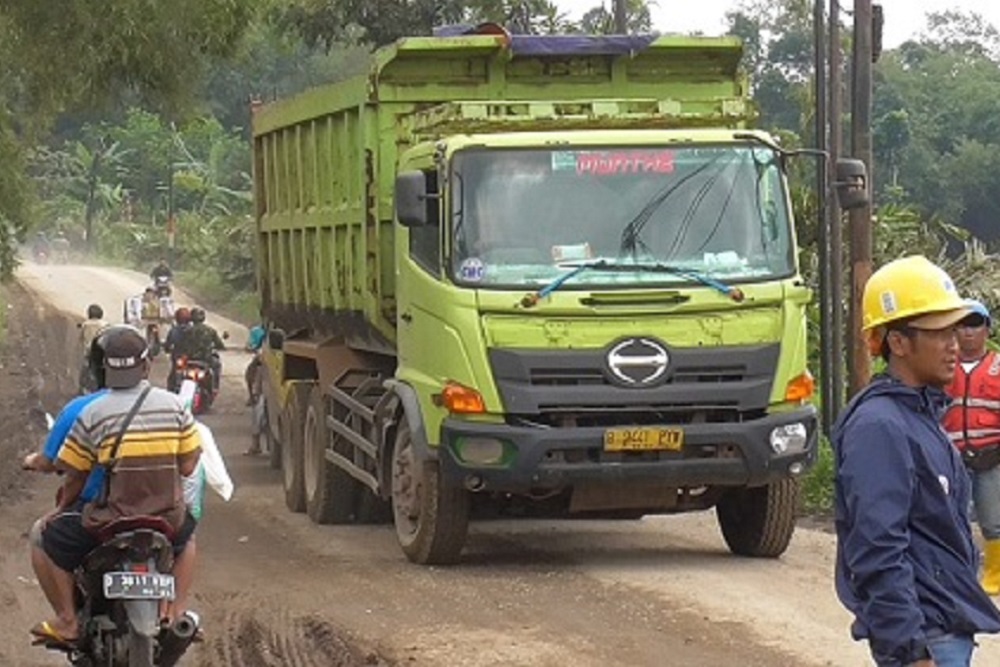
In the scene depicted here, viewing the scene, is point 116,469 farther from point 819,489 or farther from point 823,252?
point 823,252

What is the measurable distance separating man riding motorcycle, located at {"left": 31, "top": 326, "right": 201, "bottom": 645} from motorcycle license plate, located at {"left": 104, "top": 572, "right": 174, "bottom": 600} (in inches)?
7.8

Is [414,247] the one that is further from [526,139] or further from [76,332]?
[76,332]

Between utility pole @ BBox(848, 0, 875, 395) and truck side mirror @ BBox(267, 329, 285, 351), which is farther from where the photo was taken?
truck side mirror @ BBox(267, 329, 285, 351)

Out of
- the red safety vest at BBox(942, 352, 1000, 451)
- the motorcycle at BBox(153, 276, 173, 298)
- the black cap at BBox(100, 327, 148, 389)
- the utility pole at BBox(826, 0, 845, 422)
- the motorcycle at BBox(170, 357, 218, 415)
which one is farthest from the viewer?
the motorcycle at BBox(153, 276, 173, 298)

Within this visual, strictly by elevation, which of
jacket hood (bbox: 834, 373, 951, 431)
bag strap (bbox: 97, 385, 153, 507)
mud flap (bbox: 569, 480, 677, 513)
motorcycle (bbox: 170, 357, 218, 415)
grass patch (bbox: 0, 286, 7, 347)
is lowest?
grass patch (bbox: 0, 286, 7, 347)

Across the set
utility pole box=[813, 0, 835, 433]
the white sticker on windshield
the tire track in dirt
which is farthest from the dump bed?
utility pole box=[813, 0, 835, 433]

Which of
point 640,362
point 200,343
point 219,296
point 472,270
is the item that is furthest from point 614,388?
point 219,296

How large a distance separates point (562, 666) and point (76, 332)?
100 feet

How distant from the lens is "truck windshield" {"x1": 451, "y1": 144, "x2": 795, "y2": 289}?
1235 centimetres

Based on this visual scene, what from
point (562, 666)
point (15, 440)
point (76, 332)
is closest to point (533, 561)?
point (562, 666)

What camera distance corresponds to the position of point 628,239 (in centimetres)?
1245

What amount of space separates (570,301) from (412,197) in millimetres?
1071

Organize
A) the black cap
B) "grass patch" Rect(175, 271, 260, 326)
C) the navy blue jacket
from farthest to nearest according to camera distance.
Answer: "grass patch" Rect(175, 271, 260, 326) → the black cap → the navy blue jacket

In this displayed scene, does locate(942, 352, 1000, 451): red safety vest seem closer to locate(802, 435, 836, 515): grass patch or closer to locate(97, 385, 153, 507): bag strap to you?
locate(802, 435, 836, 515): grass patch
